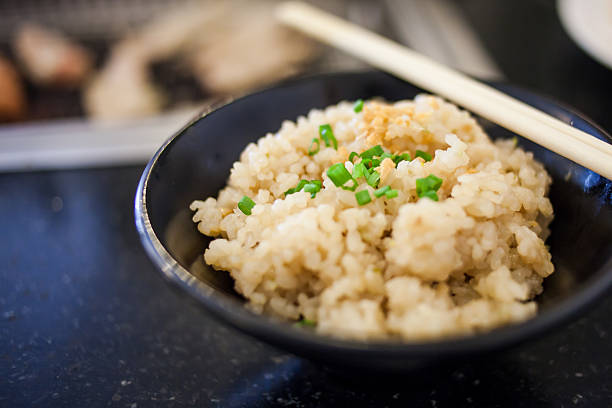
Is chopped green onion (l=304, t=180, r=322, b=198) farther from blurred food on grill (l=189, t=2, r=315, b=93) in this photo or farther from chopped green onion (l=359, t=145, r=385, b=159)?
blurred food on grill (l=189, t=2, r=315, b=93)

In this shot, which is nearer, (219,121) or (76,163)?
(219,121)

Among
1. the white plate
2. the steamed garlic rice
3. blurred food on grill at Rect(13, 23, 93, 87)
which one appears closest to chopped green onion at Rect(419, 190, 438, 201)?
the steamed garlic rice

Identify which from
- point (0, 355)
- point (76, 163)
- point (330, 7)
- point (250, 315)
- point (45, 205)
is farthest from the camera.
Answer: point (330, 7)

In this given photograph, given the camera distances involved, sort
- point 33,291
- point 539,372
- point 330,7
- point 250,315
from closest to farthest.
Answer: point 250,315
point 539,372
point 33,291
point 330,7

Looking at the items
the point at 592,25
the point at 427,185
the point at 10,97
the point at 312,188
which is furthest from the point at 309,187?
the point at 10,97

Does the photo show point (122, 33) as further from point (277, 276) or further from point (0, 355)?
point (277, 276)

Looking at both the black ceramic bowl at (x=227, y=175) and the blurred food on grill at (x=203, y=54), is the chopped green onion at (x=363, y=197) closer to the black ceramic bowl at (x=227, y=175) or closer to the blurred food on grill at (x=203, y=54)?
the black ceramic bowl at (x=227, y=175)

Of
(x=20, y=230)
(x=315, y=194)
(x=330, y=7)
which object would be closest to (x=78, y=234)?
(x=20, y=230)

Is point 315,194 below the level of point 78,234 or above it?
above
